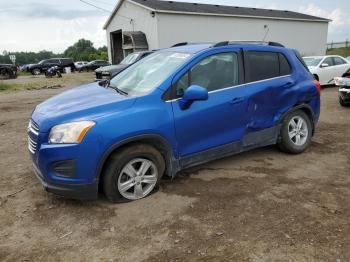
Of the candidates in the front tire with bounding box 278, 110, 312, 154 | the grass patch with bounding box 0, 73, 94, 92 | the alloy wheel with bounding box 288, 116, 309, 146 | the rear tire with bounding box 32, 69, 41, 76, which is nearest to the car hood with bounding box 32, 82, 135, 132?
the front tire with bounding box 278, 110, 312, 154

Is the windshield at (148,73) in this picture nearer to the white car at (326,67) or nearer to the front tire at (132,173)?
the front tire at (132,173)

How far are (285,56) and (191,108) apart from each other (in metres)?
2.10

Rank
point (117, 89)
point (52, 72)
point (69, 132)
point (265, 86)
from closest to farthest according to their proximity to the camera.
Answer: point (69, 132) → point (117, 89) → point (265, 86) → point (52, 72)

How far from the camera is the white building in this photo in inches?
945

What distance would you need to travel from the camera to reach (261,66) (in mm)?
5141

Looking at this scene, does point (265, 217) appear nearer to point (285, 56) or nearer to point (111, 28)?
point (285, 56)

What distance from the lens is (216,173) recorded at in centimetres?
495

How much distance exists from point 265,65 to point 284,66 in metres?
0.42

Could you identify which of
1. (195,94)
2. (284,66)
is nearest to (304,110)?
(284,66)

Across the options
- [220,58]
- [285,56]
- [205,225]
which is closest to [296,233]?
[205,225]

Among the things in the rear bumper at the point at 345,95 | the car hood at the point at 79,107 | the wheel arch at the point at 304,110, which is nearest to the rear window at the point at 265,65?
the wheel arch at the point at 304,110

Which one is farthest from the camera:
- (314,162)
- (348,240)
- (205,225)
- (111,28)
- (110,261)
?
(111,28)

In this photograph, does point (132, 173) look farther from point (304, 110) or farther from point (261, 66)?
point (304, 110)

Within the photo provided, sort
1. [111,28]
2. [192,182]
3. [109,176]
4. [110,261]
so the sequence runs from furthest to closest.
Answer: [111,28], [192,182], [109,176], [110,261]
